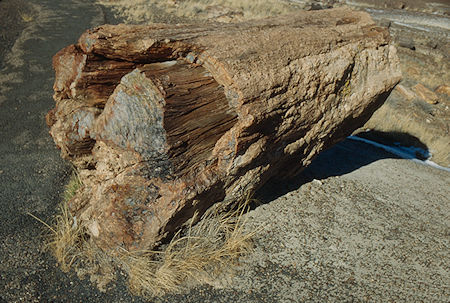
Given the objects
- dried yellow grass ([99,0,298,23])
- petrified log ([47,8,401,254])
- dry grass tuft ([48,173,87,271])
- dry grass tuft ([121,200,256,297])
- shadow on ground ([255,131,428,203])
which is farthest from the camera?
dried yellow grass ([99,0,298,23])

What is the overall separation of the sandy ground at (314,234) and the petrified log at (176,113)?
0.55m

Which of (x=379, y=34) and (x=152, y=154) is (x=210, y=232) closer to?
(x=152, y=154)

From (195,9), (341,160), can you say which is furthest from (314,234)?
(195,9)

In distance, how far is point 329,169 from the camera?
5.13 meters

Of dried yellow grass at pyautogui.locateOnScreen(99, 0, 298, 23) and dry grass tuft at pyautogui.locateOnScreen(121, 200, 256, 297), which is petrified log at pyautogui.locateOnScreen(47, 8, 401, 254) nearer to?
dry grass tuft at pyautogui.locateOnScreen(121, 200, 256, 297)

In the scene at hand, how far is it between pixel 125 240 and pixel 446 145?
21.2 ft

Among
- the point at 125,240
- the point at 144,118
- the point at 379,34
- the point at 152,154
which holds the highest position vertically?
the point at 379,34

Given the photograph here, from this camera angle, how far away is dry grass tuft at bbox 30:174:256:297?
3.15 meters

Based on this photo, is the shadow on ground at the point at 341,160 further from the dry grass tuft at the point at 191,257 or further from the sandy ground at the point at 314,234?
the dry grass tuft at the point at 191,257


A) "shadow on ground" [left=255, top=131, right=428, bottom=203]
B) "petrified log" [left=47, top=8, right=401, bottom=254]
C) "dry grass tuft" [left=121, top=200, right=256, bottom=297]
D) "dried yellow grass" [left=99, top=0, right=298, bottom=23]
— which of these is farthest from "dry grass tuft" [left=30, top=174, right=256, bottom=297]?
"dried yellow grass" [left=99, top=0, right=298, bottom=23]

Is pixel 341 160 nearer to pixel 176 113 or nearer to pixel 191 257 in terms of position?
pixel 191 257

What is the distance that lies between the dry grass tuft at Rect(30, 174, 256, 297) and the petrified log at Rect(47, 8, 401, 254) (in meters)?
0.15

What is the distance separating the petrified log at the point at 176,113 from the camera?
9.80ft

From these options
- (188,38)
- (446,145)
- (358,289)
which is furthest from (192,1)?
(358,289)
